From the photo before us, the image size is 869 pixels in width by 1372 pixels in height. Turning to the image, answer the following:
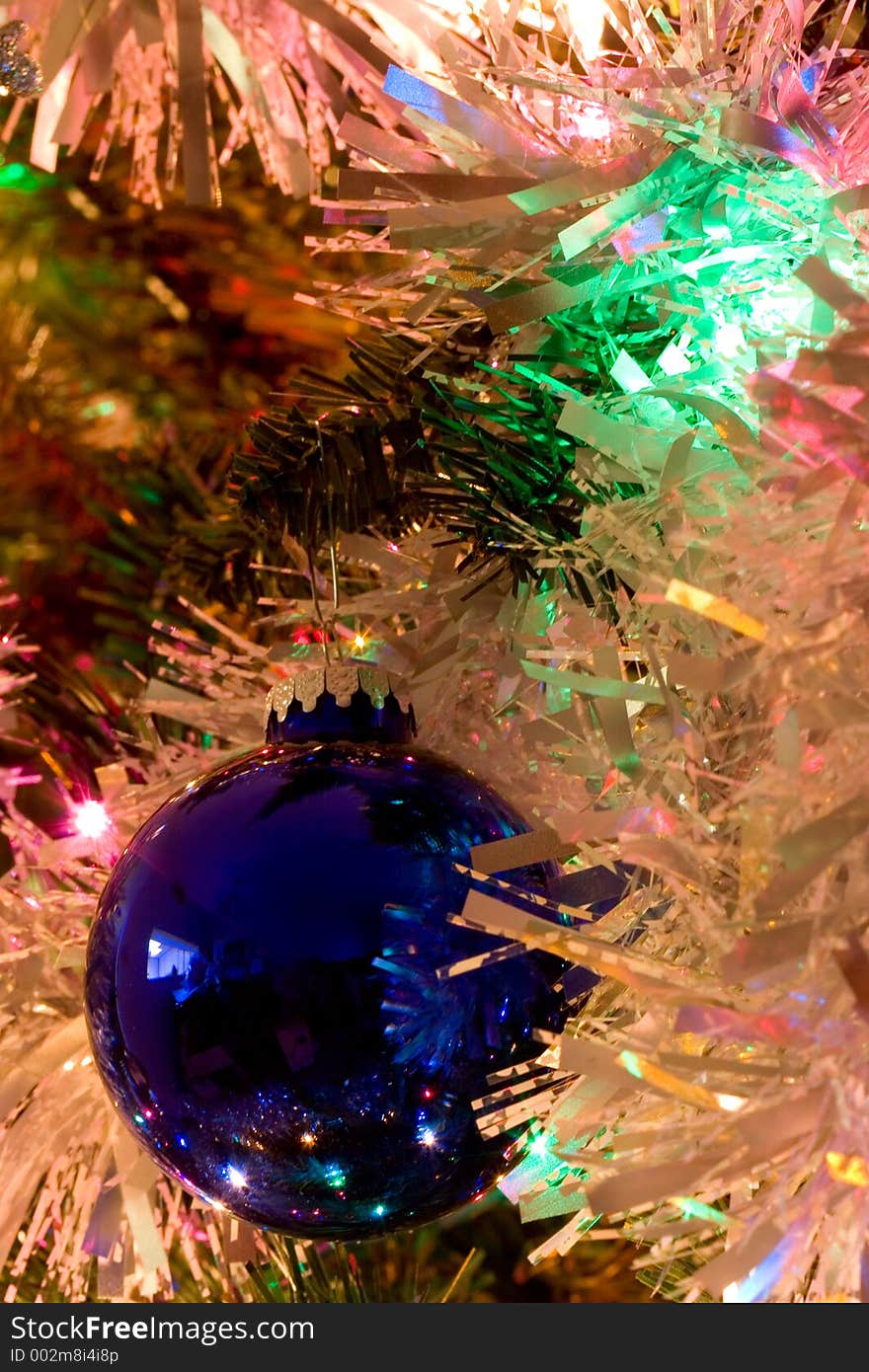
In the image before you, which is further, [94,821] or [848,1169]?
[94,821]

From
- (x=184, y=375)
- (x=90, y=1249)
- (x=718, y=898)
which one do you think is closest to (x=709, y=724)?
(x=718, y=898)

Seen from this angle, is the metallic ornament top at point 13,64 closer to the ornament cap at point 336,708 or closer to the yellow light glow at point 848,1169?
the ornament cap at point 336,708

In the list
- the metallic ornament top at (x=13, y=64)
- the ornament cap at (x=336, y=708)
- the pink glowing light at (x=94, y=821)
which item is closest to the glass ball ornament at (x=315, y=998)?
the ornament cap at (x=336, y=708)

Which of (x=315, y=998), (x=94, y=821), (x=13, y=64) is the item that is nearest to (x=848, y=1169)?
(x=315, y=998)

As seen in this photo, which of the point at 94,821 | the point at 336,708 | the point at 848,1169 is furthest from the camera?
the point at 94,821

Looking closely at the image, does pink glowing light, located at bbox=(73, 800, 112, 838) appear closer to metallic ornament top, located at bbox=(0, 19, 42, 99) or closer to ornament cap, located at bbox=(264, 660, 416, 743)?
ornament cap, located at bbox=(264, 660, 416, 743)

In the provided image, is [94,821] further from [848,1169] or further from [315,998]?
[848,1169]

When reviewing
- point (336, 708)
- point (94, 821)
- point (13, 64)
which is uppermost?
point (13, 64)
